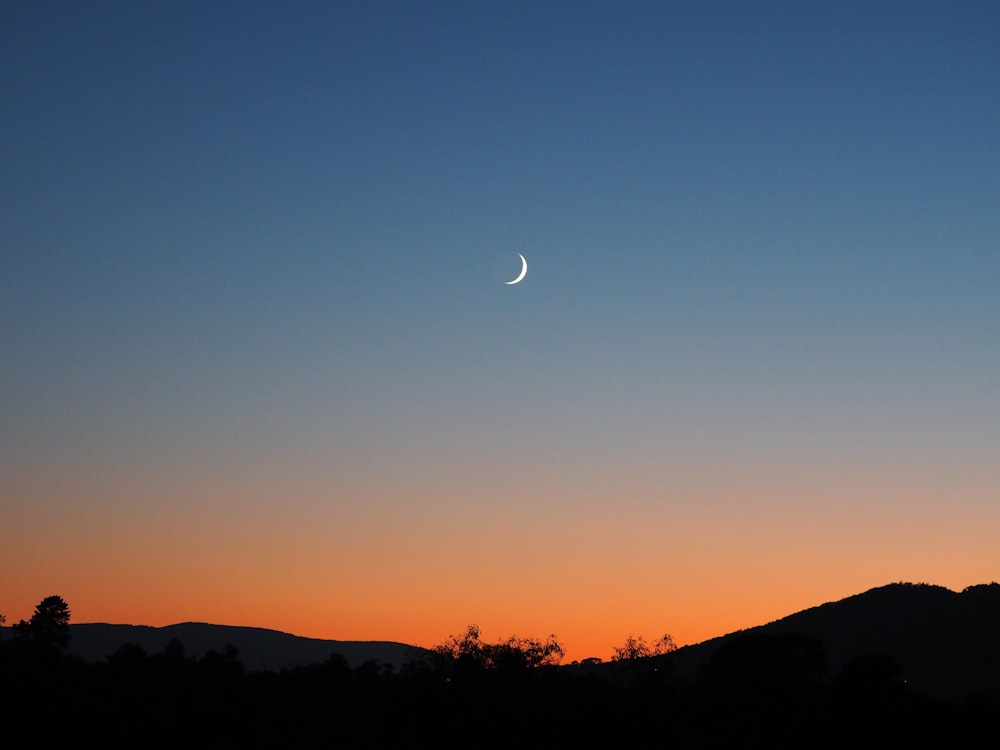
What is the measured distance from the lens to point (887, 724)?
70.9 meters

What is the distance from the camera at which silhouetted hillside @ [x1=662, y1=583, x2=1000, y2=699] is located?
15600 cm

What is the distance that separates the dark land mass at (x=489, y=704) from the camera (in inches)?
2675

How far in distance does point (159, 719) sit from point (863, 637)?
14775 cm

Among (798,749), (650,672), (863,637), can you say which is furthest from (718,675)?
(863,637)

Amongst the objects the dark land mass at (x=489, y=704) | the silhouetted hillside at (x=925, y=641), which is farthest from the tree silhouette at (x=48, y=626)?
the silhouetted hillside at (x=925, y=641)

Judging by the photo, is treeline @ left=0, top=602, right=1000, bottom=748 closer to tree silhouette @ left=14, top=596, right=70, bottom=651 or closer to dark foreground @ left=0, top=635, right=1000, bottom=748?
dark foreground @ left=0, top=635, right=1000, bottom=748

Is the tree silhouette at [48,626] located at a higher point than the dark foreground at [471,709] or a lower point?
higher

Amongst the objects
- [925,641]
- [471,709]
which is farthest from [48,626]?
[925,641]

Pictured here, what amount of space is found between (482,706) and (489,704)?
877mm

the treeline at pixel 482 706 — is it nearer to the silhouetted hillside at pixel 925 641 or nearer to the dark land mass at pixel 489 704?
the dark land mass at pixel 489 704

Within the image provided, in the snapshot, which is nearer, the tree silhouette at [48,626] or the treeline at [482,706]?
the treeline at [482,706]

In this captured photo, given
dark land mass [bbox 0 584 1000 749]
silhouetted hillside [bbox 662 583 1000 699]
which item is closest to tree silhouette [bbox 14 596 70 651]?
dark land mass [bbox 0 584 1000 749]

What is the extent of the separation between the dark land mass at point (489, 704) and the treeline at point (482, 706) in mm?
188

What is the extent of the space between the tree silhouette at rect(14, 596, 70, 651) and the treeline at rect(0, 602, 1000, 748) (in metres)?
27.9
